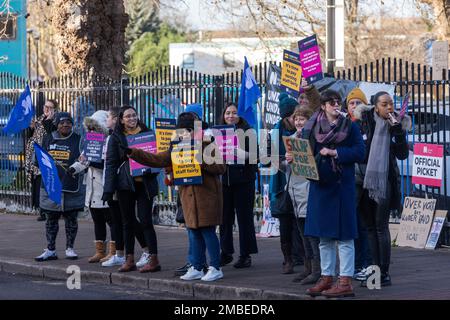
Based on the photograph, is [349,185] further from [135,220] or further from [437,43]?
[437,43]

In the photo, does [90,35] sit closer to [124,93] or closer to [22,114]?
[22,114]

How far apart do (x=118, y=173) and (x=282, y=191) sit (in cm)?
192

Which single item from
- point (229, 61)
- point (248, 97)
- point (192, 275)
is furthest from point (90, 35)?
point (229, 61)

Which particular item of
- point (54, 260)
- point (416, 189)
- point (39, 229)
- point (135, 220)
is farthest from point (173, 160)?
point (39, 229)

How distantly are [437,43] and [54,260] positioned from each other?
19.9 ft

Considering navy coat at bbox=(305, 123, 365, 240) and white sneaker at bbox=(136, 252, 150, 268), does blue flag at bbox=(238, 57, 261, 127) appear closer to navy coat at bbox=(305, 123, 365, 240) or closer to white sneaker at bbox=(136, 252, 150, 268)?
white sneaker at bbox=(136, 252, 150, 268)

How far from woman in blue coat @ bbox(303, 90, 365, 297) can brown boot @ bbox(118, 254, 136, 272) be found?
289 cm

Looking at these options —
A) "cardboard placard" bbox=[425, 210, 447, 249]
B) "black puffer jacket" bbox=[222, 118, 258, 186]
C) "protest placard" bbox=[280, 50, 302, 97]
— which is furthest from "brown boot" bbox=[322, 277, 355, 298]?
"protest placard" bbox=[280, 50, 302, 97]

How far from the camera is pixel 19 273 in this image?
13492 millimetres

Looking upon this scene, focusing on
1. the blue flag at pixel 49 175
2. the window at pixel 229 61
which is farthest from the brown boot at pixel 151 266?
the window at pixel 229 61

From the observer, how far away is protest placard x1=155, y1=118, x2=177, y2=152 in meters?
12.9

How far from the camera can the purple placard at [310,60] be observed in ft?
45.6

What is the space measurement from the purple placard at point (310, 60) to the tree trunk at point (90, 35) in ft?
23.9

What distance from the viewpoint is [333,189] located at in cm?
1009
